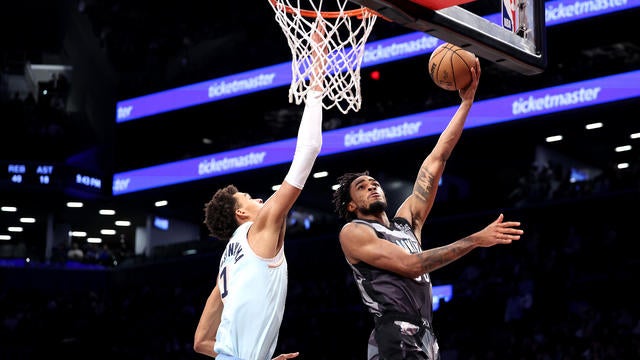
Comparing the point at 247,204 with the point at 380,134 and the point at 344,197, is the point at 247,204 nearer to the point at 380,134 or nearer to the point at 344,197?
the point at 344,197

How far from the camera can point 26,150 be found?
22531 millimetres

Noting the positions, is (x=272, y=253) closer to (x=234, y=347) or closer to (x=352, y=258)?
(x=234, y=347)

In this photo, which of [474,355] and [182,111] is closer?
[474,355]

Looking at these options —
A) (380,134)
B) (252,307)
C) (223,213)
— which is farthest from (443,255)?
(380,134)

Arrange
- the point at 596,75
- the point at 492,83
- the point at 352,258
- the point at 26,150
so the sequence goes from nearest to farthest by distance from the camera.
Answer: the point at 352,258
the point at 596,75
the point at 492,83
the point at 26,150

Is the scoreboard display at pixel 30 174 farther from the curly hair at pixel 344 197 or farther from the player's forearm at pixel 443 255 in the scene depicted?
the player's forearm at pixel 443 255

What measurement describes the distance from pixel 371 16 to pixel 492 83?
38.0 ft

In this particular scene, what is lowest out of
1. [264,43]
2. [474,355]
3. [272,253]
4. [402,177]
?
[474,355]

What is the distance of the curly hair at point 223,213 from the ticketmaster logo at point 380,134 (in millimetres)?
12501

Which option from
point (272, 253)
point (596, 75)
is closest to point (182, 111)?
point (596, 75)

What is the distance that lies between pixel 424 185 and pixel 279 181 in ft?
48.3

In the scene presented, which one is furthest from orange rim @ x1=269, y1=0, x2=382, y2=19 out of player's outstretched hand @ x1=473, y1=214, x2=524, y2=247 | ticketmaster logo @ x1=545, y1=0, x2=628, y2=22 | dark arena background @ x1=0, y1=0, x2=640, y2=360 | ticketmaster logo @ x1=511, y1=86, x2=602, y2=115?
ticketmaster logo @ x1=545, y1=0, x2=628, y2=22

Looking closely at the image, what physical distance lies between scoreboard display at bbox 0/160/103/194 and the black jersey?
18143 millimetres

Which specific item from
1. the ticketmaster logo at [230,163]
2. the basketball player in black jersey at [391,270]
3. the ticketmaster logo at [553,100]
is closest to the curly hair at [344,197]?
the basketball player in black jersey at [391,270]
